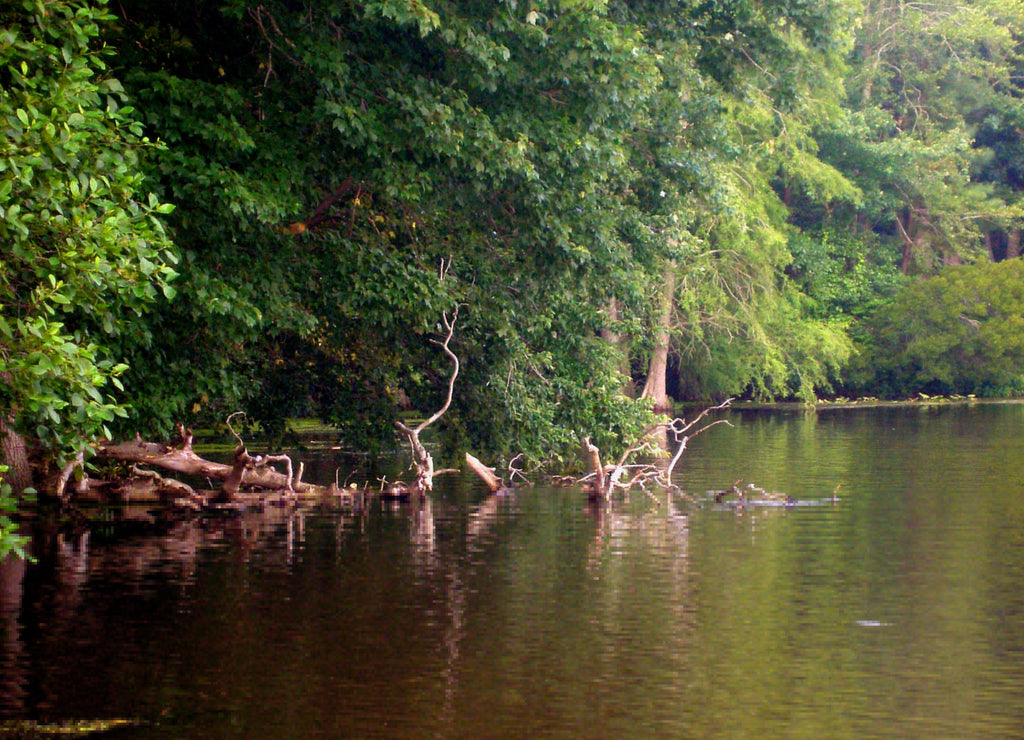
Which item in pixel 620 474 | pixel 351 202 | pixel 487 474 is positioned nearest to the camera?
pixel 351 202

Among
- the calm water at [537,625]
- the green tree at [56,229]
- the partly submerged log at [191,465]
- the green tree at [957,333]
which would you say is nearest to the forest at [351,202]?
the green tree at [56,229]

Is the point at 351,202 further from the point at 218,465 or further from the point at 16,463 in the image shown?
the point at 16,463

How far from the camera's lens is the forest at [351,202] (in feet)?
32.1

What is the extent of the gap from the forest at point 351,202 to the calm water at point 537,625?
1.55 m

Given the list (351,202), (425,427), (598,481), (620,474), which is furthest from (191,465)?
(620,474)

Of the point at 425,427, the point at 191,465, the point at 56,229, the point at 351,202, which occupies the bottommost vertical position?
the point at 191,465

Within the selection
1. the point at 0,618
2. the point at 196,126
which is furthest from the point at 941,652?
the point at 196,126

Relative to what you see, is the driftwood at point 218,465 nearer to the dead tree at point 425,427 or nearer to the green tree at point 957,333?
the dead tree at point 425,427

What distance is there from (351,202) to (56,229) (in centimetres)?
862

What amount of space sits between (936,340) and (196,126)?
40585 mm

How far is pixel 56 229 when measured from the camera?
9469mm

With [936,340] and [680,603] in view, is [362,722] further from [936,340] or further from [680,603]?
[936,340]

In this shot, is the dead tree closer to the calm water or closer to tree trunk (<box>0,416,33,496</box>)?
the calm water

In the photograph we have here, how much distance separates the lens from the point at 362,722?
7.68 meters
